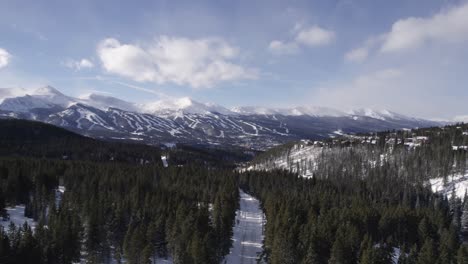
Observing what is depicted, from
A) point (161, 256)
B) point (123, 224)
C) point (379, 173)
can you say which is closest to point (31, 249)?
point (123, 224)

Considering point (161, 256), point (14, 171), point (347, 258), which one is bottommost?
point (161, 256)

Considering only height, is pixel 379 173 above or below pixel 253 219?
above

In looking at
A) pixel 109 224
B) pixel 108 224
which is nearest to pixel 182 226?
pixel 109 224

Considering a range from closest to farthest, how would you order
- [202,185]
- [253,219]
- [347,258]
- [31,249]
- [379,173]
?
[31,249]
[347,258]
[253,219]
[202,185]
[379,173]

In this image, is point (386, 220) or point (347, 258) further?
point (386, 220)

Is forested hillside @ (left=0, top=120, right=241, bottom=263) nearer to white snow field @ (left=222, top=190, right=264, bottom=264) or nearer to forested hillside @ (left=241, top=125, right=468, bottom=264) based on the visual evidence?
white snow field @ (left=222, top=190, right=264, bottom=264)

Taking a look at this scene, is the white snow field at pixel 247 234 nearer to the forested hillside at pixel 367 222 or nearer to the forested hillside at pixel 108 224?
the forested hillside at pixel 108 224

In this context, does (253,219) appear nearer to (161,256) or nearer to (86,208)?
(161,256)
